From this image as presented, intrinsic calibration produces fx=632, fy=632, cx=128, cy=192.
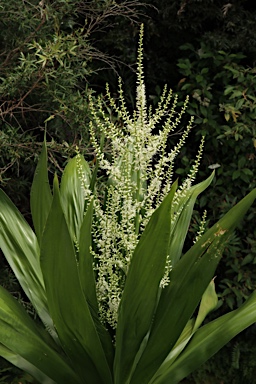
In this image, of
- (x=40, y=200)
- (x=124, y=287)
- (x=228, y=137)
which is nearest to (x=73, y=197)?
(x=40, y=200)

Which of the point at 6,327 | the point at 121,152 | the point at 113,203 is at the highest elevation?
the point at 121,152

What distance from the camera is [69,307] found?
2096 millimetres

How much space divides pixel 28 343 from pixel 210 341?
653 mm

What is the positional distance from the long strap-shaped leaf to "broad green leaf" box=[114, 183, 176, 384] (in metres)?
0.06

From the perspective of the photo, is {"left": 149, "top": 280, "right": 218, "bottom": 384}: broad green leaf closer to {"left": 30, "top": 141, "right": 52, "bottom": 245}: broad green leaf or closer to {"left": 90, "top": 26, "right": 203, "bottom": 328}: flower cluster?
{"left": 90, "top": 26, "right": 203, "bottom": 328}: flower cluster

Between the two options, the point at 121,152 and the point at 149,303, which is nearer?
the point at 149,303

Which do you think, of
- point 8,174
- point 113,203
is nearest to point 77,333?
point 113,203

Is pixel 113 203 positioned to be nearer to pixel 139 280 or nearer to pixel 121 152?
pixel 121 152

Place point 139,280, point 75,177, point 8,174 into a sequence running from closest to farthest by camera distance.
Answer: point 139,280 < point 75,177 < point 8,174

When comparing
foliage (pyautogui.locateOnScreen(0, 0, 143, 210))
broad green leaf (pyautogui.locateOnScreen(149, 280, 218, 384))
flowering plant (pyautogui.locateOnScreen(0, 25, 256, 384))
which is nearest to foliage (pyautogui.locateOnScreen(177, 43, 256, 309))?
foliage (pyautogui.locateOnScreen(0, 0, 143, 210))

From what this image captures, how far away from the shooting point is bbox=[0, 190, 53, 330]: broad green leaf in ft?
8.05

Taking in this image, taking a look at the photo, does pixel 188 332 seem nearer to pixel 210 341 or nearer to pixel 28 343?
pixel 210 341

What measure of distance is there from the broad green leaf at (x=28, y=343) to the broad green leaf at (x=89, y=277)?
165mm

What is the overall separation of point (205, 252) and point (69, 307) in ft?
1.71
